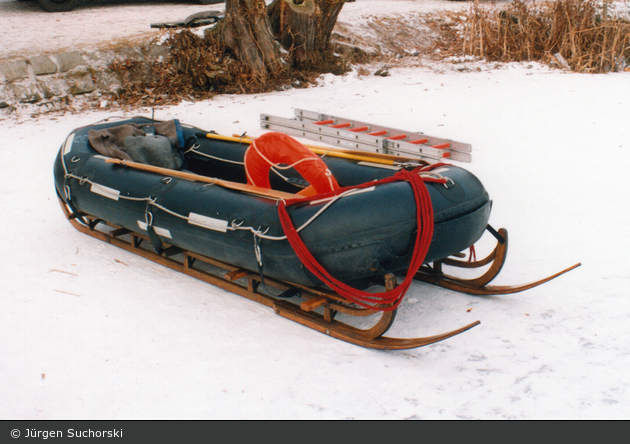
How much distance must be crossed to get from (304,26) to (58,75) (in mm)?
3249

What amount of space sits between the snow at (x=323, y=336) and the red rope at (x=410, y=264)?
271 millimetres

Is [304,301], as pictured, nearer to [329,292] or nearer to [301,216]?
[329,292]

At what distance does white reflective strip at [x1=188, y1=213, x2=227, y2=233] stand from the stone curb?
4934 millimetres

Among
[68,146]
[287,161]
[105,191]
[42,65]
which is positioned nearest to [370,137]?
[287,161]

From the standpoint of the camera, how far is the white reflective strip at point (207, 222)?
2941 mm

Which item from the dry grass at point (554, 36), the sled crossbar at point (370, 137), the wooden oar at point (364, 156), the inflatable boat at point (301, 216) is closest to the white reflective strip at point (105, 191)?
the inflatable boat at point (301, 216)

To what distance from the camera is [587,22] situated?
7699 millimetres

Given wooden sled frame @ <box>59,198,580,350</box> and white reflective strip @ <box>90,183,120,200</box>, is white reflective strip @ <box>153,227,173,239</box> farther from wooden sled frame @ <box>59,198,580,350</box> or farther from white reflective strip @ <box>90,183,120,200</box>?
white reflective strip @ <box>90,183,120,200</box>

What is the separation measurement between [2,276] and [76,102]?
415cm

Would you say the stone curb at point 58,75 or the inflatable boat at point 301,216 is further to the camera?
the stone curb at point 58,75

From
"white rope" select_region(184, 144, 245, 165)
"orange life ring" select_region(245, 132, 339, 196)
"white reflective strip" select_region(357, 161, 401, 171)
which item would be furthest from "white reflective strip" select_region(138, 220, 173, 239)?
"white reflective strip" select_region(357, 161, 401, 171)

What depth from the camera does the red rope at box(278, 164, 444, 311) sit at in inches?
101

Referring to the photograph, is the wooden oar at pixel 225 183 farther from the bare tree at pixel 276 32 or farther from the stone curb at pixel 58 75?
the bare tree at pixel 276 32

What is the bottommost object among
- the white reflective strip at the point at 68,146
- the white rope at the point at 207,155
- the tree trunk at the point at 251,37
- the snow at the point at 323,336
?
the snow at the point at 323,336
